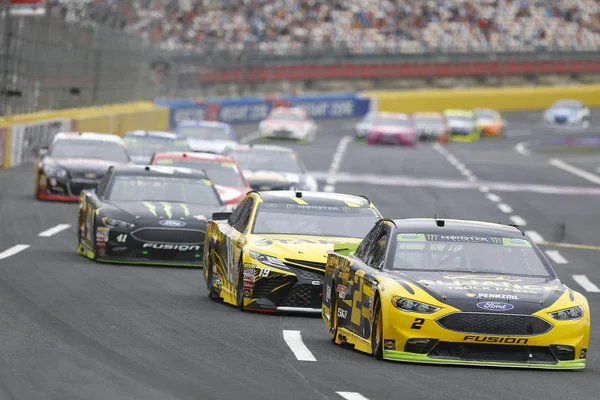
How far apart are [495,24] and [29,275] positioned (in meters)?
65.0

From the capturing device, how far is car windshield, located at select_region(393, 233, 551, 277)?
37.5 feet

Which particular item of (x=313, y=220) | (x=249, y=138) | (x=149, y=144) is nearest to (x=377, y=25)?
(x=249, y=138)

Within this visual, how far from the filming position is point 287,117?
59.4 metres

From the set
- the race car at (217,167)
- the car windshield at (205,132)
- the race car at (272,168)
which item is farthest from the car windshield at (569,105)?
the race car at (217,167)

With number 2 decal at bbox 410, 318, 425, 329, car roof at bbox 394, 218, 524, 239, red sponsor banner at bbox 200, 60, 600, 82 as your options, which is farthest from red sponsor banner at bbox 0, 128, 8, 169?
red sponsor banner at bbox 200, 60, 600, 82

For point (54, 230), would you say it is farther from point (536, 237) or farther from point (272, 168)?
point (536, 237)

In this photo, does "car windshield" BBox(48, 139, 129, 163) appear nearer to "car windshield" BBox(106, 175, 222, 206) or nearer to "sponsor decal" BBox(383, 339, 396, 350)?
"car windshield" BBox(106, 175, 222, 206)

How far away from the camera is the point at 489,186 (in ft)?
127

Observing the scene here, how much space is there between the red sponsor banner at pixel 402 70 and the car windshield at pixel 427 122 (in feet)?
31.0

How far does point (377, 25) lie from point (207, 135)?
38789 mm

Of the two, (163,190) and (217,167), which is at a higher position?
(163,190)

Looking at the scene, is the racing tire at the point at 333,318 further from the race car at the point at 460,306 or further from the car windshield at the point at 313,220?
the car windshield at the point at 313,220

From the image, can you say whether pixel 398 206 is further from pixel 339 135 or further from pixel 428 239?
pixel 339 135

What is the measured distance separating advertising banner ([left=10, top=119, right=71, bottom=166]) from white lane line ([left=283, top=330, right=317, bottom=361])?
81.6 feet
